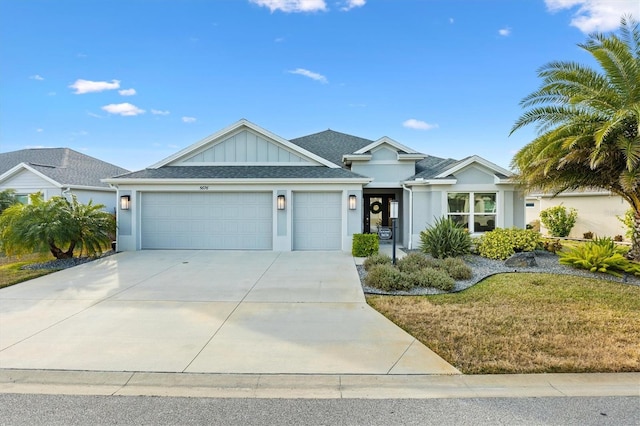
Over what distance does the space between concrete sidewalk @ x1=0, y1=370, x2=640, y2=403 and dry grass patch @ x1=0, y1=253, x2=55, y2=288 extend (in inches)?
229

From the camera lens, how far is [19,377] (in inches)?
150

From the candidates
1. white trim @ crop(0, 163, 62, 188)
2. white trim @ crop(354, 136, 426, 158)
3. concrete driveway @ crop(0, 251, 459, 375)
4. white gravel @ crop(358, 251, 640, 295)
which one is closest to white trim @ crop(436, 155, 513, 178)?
white trim @ crop(354, 136, 426, 158)

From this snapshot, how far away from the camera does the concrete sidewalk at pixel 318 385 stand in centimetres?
345

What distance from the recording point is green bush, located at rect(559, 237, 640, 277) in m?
8.38

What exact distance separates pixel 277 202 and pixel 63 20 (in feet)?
33.6

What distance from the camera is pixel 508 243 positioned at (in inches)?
422

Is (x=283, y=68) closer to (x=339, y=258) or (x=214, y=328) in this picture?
(x=339, y=258)

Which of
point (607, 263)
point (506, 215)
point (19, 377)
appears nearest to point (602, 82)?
point (607, 263)

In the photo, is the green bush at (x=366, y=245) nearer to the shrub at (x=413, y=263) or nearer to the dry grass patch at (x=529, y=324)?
the shrub at (x=413, y=263)

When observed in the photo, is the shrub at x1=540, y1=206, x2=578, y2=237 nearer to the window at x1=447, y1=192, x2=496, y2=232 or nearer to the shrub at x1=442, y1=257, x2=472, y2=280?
the window at x1=447, y1=192, x2=496, y2=232

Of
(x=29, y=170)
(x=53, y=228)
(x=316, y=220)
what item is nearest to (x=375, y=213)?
(x=316, y=220)

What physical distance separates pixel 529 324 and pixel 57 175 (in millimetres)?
21032

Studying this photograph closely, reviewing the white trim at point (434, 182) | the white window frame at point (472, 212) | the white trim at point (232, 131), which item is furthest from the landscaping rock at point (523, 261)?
the white trim at point (232, 131)

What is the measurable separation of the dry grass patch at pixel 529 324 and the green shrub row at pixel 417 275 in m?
0.58
